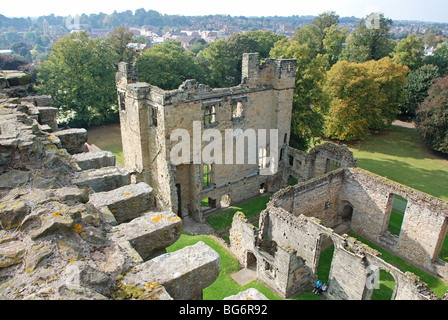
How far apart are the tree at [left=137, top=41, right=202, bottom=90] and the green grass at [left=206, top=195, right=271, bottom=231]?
19.8 meters

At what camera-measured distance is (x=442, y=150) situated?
33.8 meters

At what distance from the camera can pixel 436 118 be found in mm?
33719

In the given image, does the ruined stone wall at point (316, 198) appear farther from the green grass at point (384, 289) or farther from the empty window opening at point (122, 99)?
the empty window opening at point (122, 99)

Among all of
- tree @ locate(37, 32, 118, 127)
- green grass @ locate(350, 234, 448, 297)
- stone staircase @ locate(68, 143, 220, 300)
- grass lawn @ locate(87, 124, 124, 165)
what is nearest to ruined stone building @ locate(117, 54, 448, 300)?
green grass @ locate(350, 234, 448, 297)

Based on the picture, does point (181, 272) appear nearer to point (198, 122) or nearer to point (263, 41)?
point (198, 122)

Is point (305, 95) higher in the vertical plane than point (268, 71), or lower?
lower

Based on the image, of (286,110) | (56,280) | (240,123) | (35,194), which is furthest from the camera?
(286,110)

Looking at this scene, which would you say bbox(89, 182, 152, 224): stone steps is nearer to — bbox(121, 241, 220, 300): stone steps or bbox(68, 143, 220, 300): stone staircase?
bbox(68, 143, 220, 300): stone staircase

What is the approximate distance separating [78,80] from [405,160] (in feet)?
115

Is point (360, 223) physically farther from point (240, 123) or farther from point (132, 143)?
point (132, 143)

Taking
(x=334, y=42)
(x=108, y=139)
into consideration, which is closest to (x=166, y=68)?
(x=108, y=139)

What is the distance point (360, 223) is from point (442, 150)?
19.5 m

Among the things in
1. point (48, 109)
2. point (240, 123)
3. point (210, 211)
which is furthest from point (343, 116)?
point (48, 109)

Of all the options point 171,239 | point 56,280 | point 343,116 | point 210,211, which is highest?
point 56,280
